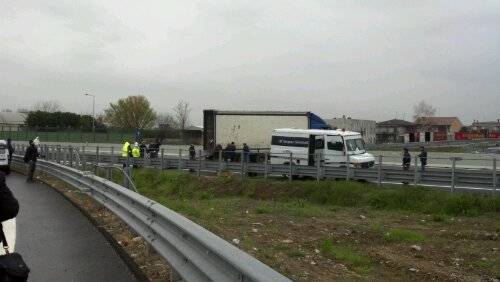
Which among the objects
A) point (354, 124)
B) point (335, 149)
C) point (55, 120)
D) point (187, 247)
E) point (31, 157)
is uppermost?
point (55, 120)

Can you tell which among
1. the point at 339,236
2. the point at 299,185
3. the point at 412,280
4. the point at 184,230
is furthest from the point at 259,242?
the point at 299,185

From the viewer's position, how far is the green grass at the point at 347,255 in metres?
8.14

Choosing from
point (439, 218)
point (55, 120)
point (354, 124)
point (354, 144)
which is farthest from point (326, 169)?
point (55, 120)

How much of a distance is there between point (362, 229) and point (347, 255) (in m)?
2.85

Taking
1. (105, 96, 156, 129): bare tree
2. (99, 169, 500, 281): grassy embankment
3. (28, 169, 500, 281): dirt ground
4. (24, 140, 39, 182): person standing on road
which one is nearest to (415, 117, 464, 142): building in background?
(105, 96, 156, 129): bare tree

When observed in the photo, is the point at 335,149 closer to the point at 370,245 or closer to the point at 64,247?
the point at 370,245

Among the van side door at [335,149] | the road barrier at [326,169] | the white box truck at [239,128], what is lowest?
the road barrier at [326,169]

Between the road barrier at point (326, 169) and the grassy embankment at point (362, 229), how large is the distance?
1438mm

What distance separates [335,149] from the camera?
24688 millimetres

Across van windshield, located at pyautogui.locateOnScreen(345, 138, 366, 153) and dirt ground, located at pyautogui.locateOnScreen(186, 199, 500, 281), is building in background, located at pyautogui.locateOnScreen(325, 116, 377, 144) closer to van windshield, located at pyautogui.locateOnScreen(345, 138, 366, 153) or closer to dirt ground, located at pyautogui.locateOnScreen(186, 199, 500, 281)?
van windshield, located at pyautogui.locateOnScreen(345, 138, 366, 153)

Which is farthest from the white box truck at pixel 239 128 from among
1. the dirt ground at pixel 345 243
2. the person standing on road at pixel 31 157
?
the dirt ground at pixel 345 243

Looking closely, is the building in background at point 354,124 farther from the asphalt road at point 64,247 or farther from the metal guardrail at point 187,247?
the metal guardrail at point 187,247

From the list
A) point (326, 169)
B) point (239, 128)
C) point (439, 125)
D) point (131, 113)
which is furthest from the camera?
point (439, 125)

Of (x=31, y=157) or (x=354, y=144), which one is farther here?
(x=354, y=144)
